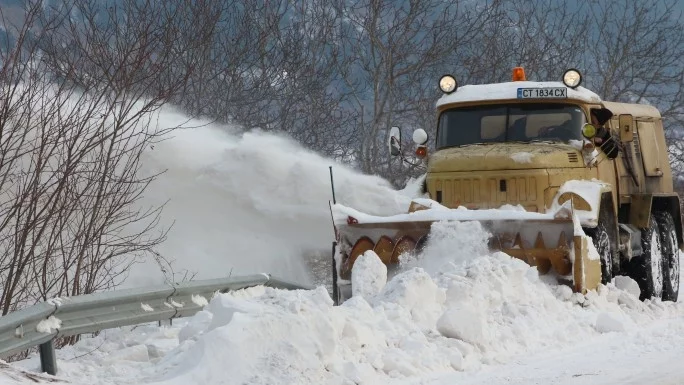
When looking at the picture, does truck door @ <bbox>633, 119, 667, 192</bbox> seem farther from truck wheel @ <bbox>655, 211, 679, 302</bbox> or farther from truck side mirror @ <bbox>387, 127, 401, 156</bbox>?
truck side mirror @ <bbox>387, 127, 401, 156</bbox>

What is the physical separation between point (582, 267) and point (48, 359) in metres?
5.16

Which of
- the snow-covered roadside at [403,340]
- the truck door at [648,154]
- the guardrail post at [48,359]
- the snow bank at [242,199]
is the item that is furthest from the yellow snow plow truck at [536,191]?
the guardrail post at [48,359]

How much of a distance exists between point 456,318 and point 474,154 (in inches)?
148

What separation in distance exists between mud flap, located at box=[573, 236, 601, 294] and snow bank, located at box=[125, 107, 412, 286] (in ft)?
8.92

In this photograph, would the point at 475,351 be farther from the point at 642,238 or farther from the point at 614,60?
the point at 614,60

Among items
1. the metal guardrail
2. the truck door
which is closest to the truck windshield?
the truck door

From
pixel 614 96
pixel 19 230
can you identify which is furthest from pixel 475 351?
pixel 614 96

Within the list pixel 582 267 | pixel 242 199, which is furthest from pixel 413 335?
pixel 242 199

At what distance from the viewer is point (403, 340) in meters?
6.56

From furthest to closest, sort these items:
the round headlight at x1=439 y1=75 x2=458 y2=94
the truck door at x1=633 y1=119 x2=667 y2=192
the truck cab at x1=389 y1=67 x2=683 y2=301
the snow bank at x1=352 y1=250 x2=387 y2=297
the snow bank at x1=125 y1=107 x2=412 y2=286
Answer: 1. the snow bank at x1=125 y1=107 x2=412 y2=286
2. the truck door at x1=633 y1=119 x2=667 y2=192
3. the round headlight at x1=439 y1=75 x2=458 y2=94
4. the truck cab at x1=389 y1=67 x2=683 y2=301
5. the snow bank at x1=352 y1=250 x2=387 y2=297

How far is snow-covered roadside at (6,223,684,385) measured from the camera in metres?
5.66

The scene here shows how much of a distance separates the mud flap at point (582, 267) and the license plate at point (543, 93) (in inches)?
69.5

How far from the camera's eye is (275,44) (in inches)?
880

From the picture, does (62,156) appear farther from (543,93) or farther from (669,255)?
(669,255)
